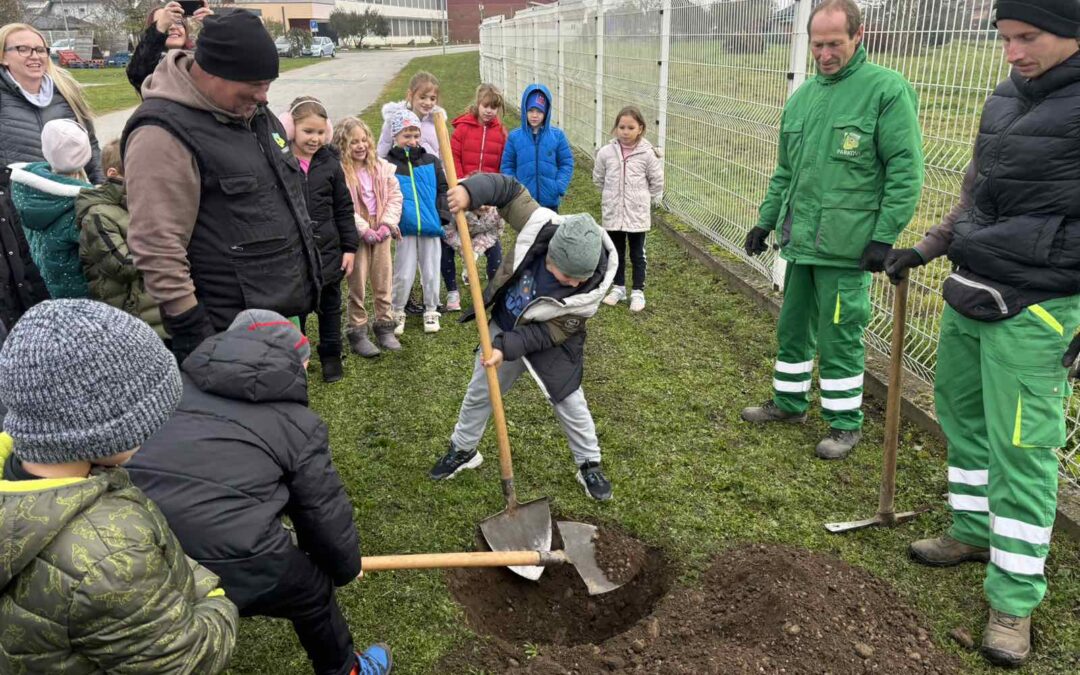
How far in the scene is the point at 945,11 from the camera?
4117mm

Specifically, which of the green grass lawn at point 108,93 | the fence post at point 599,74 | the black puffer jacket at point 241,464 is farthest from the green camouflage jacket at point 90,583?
the green grass lawn at point 108,93

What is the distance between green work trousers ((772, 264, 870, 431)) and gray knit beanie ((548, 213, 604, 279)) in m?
1.38

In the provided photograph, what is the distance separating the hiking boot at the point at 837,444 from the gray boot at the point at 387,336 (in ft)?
9.96

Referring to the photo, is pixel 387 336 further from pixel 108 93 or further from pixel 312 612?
pixel 108 93

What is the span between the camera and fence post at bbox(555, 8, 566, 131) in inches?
537

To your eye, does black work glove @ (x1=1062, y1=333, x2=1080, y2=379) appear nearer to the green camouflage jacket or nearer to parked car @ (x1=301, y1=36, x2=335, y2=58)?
the green camouflage jacket

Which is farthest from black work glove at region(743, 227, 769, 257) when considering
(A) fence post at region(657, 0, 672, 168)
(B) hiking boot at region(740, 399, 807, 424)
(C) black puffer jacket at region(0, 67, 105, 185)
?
(A) fence post at region(657, 0, 672, 168)

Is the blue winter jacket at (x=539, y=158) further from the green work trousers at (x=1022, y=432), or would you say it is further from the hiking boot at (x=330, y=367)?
the green work trousers at (x=1022, y=432)

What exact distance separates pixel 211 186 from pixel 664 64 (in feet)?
21.4

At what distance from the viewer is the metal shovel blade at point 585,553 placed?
3367 millimetres

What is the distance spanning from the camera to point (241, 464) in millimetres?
2023

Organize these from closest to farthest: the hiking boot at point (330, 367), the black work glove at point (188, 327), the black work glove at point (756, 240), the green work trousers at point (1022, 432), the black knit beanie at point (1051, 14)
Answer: the black knit beanie at point (1051, 14) < the green work trousers at point (1022, 432) < the black work glove at point (188, 327) < the black work glove at point (756, 240) < the hiking boot at point (330, 367)

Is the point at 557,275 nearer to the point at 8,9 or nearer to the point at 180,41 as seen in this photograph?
the point at 180,41

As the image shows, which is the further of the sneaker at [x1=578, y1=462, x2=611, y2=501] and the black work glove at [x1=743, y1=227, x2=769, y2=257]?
the black work glove at [x1=743, y1=227, x2=769, y2=257]
